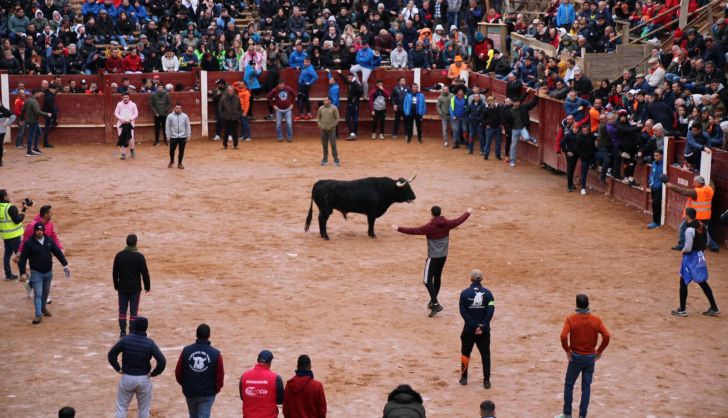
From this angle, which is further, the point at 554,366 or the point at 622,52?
the point at 622,52

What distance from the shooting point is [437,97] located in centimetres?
3309

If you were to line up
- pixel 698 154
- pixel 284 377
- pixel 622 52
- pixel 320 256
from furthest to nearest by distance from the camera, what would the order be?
pixel 622 52 → pixel 698 154 → pixel 320 256 → pixel 284 377

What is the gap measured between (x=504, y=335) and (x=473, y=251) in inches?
190

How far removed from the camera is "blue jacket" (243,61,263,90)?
1248 inches

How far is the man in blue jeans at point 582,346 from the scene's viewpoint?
41.8 ft

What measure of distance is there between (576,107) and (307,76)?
851 centimetres

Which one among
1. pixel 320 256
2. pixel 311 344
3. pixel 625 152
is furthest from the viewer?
pixel 625 152

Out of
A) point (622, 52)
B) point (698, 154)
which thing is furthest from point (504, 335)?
point (622, 52)

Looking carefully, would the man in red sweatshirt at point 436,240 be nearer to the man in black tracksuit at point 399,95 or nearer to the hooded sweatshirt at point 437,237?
the hooded sweatshirt at point 437,237

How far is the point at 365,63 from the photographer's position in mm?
32719

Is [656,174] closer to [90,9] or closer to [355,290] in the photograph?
[355,290]

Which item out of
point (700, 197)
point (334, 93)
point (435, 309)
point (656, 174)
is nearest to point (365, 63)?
point (334, 93)

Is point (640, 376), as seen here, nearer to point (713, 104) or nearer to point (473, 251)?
point (473, 251)

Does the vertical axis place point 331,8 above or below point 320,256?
above
